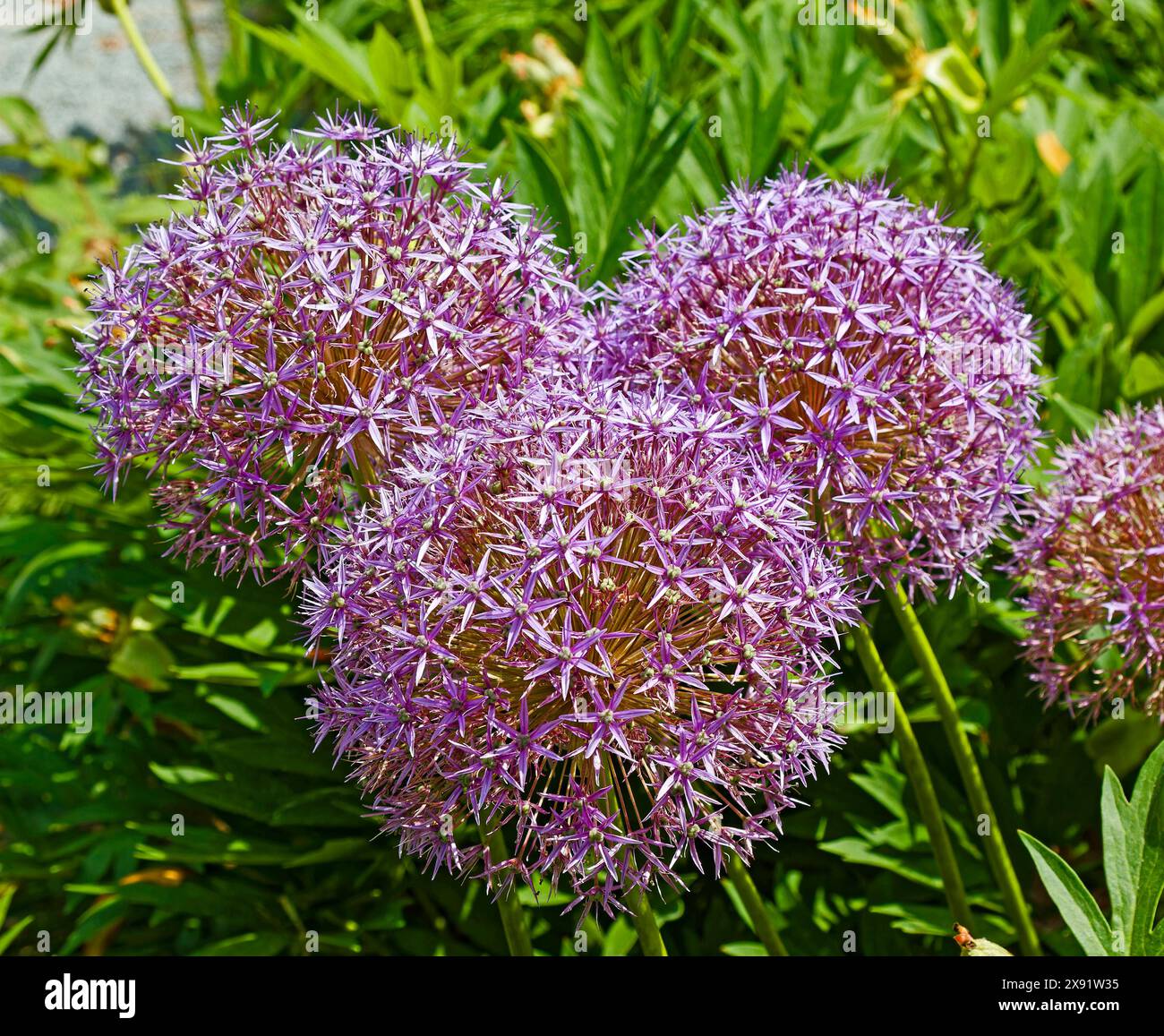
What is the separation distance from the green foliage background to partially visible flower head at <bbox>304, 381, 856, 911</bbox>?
2.73 ft

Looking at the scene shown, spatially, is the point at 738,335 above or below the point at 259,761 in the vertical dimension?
above

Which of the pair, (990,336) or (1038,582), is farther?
(1038,582)

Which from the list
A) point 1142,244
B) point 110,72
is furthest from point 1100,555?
Result: point 110,72

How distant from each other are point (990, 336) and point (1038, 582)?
573mm

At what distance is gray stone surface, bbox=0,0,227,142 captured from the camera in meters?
8.88

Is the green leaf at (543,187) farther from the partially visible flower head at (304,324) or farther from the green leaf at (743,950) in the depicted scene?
the green leaf at (743,950)

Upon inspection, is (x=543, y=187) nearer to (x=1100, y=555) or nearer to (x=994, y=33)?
(x=1100, y=555)

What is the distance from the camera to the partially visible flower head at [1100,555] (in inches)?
91.4

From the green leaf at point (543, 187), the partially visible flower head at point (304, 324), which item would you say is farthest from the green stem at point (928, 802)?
the green leaf at point (543, 187)

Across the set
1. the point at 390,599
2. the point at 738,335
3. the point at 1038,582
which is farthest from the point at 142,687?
the point at 1038,582

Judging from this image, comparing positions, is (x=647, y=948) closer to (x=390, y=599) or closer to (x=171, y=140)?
(x=390, y=599)

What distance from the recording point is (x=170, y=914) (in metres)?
3.34

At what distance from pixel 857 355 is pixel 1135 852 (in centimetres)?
104

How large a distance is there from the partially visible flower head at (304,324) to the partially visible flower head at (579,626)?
6.3 inches
